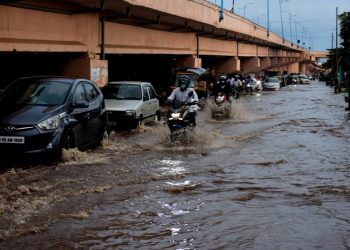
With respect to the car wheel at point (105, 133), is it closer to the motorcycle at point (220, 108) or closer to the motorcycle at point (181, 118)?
the motorcycle at point (181, 118)

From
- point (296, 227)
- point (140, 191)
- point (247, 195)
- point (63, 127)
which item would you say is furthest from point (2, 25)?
point (296, 227)

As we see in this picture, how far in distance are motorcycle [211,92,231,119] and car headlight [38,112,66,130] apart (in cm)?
1232

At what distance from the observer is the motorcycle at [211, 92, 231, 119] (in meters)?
21.6

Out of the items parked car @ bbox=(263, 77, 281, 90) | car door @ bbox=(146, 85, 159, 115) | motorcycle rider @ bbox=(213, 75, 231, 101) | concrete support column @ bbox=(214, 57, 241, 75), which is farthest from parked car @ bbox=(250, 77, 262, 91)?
car door @ bbox=(146, 85, 159, 115)

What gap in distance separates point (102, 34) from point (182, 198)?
14.0 metres

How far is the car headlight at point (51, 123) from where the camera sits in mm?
9365

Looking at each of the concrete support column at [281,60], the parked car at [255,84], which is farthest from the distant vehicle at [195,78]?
the concrete support column at [281,60]

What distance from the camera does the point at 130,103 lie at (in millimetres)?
16203

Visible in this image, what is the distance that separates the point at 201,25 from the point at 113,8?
1164cm

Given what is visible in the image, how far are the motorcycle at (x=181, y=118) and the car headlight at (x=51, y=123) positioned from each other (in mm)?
3528

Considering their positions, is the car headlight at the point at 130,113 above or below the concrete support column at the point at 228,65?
below

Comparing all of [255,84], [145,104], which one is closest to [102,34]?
[145,104]

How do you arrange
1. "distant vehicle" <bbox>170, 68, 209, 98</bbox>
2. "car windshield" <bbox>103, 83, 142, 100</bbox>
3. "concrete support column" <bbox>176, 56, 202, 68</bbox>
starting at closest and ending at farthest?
"car windshield" <bbox>103, 83, 142, 100</bbox>
"distant vehicle" <bbox>170, 68, 209, 98</bbox>
"concrete support column" <bbox>176, 56, 202, 68</bbox>

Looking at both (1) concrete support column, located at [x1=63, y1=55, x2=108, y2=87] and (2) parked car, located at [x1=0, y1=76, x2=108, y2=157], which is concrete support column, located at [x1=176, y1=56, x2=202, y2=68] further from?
(2) parked car, located at [x1=0, y1=76, x2=108, y2=157]
